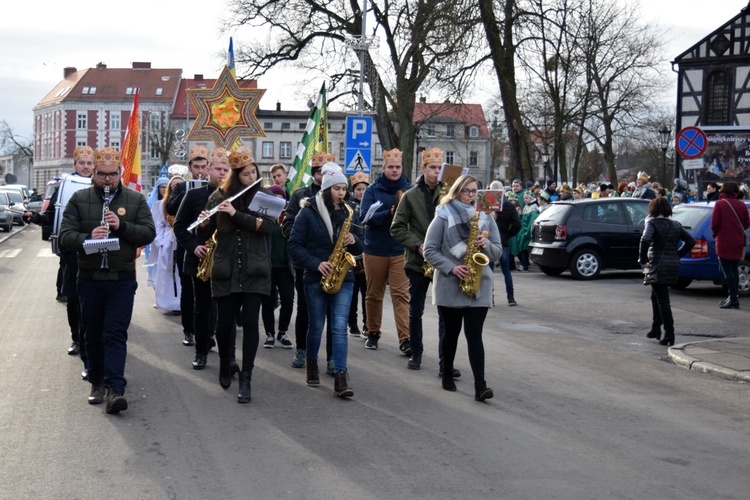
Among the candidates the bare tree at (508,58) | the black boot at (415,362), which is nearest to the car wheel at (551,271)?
the bare tree at (508,58)

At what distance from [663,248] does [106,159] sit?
677 centimetres

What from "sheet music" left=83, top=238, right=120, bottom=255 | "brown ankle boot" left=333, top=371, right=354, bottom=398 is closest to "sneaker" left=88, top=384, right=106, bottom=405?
"sheet music" left=83, top=238, right=120, bottom=255

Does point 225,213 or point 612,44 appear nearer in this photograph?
point 225,213

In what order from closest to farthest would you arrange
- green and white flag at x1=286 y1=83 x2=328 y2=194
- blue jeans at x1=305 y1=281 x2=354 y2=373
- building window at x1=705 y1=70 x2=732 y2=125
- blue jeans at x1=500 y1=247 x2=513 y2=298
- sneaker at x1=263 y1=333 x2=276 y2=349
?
blue jeans at x1=305 y1=281 x2=354 y2=373 < sneaker at x1=263 y1=333 x2=276 y2=349 < blue jeans at x1=500 y1=247 x2=513 y2=298 < green and white flag at x1=286 y1=83 x2=328 y2=194 < building window at x1=705 y1=70 x2=732 y2=125

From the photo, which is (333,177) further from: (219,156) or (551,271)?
(551,271)

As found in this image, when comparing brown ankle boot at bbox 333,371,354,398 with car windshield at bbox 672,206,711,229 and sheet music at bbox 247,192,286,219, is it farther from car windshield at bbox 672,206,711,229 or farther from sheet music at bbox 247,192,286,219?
car windshield at bbox 672,206,711,229

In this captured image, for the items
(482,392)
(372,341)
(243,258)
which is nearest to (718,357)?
(372,341)

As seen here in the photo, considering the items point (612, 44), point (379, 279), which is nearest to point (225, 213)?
point (379, 279)

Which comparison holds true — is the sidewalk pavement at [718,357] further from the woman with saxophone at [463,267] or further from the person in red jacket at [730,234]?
the person in red jacket at [730,234]

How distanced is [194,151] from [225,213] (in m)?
3.13

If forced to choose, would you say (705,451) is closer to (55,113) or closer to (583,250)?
(583,250)

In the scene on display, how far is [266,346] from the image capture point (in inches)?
418

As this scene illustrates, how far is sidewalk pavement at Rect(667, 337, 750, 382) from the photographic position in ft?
31.6

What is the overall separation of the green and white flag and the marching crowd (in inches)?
193
